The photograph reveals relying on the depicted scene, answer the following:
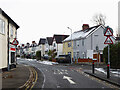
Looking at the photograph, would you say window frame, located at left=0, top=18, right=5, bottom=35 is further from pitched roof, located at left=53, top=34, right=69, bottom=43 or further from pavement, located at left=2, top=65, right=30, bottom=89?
pitched roof, located at left=53, top=34, right=69, bottom=43

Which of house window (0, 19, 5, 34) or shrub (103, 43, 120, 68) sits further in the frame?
shrub (103, 43, 120, 68)

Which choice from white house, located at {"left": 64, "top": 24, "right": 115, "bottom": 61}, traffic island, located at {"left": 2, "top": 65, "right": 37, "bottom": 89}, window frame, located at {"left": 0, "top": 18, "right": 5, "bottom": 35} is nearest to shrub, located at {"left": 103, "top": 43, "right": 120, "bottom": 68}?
traffic island, located at {"left": 2, "top": 65, "right": 37, "bottom": 89}

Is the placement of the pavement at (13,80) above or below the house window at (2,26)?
below

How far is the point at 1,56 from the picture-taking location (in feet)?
60.5

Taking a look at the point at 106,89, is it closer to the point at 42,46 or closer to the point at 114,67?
→ the point at 114,67

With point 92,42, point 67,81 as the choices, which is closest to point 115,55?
point 67,81

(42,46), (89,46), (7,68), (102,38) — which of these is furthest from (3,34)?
(42,46)

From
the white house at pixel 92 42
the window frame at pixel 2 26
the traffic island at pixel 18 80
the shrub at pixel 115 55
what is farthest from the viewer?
the white house at pixel 92 42

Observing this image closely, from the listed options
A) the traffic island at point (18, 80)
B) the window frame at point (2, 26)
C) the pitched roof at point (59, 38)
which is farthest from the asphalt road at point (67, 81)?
the pitched roof at point (59, 38)

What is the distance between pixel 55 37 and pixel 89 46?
24.8 metres

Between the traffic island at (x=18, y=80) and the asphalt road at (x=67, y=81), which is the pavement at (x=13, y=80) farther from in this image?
the asphalt road at (x=67, y=81)

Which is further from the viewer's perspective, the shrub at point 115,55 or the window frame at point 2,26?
the shrub at point 115,55

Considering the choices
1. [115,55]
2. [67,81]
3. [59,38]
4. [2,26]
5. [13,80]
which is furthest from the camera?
[59,38]

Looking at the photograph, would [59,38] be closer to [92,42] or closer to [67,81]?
[92,42]
